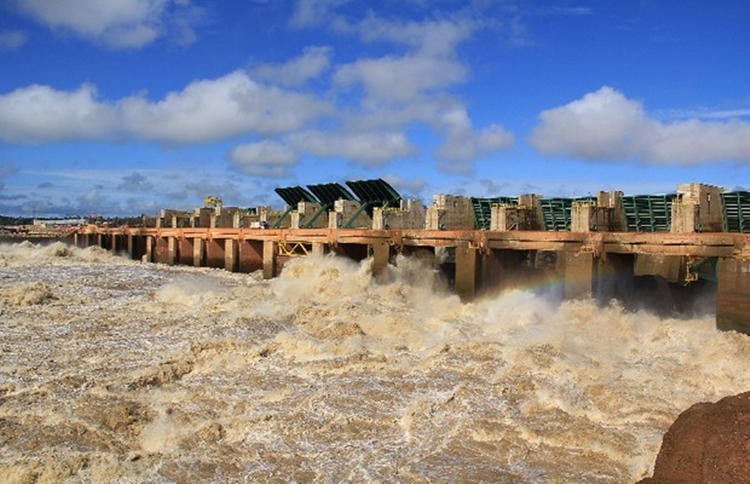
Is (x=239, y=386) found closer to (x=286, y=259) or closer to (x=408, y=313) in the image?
(x=408, y=313)

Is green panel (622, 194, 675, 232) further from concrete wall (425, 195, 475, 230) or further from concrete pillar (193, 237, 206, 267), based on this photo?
concrete pillar (193, 237, 206, 267)

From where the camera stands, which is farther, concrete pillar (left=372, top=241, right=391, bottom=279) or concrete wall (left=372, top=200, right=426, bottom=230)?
concrete wall (left=372, top=200, right=426, bottom=230)

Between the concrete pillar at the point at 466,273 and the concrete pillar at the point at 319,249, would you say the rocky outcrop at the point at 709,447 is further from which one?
the concrete pillar at the point at 319,249

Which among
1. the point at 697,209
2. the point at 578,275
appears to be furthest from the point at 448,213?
the point at 697,209

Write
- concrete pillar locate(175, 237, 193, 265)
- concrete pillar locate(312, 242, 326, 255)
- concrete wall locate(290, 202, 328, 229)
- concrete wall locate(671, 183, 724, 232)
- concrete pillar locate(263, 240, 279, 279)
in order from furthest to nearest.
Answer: concrete pillar locate(175, 237, 193, 265), concrete wall locate(290, 202, 328, 229), concrete pillar locate(263, 240, 279, 279), concrete pillar locate(312, 242, 326, 255), concrete wall locate(671, 183, 724, 232)

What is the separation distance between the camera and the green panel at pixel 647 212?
2227 cm

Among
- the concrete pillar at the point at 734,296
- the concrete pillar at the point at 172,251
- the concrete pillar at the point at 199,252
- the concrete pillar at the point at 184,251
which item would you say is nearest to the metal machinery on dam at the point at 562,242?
the concrete pillar at the point at 734,296

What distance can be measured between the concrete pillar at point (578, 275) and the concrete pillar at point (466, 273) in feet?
10.7

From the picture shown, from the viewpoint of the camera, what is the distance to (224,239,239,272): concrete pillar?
1390 inches

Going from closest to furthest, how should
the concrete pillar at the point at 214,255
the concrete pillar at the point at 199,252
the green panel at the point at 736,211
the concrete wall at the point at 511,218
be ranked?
the green panel at the point at 736,211 < the concrete wall at the point at 511,218 < the concrete pillar at the point at 214,255 < the concrete pillar at the point at 199,252

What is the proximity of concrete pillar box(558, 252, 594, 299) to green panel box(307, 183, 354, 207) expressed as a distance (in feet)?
68.6

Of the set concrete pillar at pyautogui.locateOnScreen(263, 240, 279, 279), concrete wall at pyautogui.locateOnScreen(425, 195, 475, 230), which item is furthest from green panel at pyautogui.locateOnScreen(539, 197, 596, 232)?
concrete pillar at pyautogui.locateOnScreen(263, 240, 279, 279)

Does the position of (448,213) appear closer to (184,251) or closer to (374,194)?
(374,194)

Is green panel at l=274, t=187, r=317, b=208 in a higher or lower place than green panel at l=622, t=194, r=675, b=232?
higher
